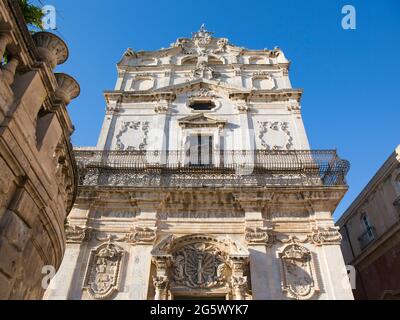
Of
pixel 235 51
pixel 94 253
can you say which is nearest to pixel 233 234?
pixel 94 253

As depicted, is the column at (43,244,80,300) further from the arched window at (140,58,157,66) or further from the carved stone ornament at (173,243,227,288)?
the arched window at (140,58,157,66)

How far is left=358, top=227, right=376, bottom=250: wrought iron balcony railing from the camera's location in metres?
15.7

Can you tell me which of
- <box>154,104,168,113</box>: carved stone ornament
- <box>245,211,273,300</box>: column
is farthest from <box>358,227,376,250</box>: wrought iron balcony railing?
<box>154,104,168,113</box>: carved stone ornament

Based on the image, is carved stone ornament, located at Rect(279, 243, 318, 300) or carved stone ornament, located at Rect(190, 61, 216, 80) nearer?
carved stone ornament, located at Rect(279, 243, 318, 300)

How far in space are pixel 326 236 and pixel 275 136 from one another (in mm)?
5478

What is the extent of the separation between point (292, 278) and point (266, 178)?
12.8 feet

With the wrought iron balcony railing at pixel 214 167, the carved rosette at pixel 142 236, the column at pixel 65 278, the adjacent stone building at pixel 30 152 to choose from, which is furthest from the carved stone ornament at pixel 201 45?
the adjacent stone building at pixel 30 152

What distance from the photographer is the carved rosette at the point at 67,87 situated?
4.43 m

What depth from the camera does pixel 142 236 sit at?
11.0 m

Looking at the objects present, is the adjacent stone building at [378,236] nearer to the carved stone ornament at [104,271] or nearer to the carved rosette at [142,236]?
the carved rosette at [142,236]

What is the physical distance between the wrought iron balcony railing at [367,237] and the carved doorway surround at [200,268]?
28.5 feet

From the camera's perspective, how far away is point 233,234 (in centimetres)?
1127

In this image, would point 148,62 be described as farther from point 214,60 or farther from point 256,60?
point 256,60

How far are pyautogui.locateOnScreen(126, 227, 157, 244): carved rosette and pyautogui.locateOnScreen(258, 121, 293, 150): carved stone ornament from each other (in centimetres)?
643
